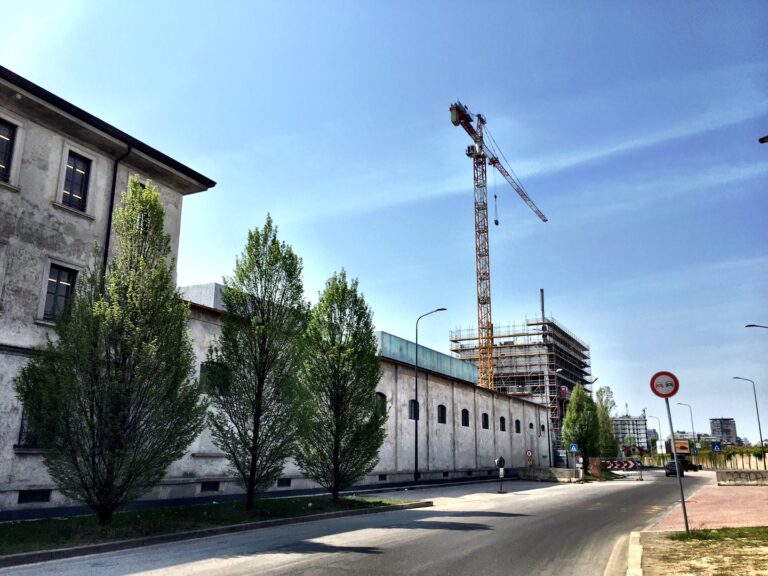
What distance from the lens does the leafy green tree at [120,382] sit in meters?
13.4

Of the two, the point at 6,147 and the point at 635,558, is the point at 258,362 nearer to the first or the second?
the point at 6,147

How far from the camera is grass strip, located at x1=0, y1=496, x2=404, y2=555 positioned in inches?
473

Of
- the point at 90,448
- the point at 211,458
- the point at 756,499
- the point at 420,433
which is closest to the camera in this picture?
the point at 90,448

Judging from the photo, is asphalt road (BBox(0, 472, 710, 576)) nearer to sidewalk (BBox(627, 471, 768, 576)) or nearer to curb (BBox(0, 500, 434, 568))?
curb (BBox(0, 500, 434, 568))

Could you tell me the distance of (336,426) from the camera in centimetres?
2191

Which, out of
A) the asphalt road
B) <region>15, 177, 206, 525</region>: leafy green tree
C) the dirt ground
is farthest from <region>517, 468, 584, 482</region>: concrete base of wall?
<region>15, 177, 206, 525</region>: leafy green tree

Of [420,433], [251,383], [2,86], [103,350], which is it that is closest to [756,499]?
[420,433]

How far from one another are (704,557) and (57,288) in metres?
17.7

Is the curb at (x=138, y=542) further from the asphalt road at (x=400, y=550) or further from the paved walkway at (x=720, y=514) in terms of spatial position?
the paved walkway at (x=720, y=514)

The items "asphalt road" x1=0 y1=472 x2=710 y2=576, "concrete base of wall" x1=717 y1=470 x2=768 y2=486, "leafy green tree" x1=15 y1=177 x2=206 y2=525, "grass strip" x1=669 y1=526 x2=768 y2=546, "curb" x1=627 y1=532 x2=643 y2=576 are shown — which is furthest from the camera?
"concrete base of wall" x1=717 y1=470 x2=768 y2=486

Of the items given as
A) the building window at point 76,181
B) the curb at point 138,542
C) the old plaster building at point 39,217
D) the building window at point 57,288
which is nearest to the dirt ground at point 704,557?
the curb at point 138,542

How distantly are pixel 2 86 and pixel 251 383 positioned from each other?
11022 mm

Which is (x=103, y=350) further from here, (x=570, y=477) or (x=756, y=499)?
(x=570, y=477)

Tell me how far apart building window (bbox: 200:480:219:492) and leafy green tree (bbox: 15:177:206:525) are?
6.42 metres
